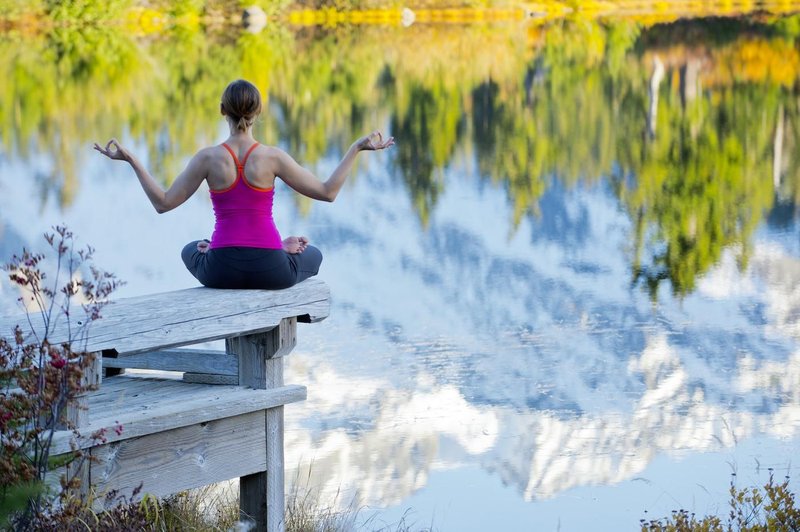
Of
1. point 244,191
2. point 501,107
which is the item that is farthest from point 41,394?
point 501,107

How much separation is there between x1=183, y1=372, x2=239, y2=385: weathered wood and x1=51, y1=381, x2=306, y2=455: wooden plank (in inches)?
1.4

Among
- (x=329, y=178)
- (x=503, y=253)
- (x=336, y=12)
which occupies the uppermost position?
(x=336, y=12)

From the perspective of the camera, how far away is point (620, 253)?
1209cm

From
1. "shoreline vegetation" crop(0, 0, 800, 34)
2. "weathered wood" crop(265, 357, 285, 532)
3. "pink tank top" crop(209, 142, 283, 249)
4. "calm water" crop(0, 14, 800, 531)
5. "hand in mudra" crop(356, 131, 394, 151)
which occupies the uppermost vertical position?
"shoreline vegetation" crop(0, 0, 800, 34)

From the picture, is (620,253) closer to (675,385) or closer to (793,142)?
(675,385)

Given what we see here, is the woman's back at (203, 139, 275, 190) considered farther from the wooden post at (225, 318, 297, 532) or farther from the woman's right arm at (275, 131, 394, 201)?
the wooden post at (225, 318, 297, 532)

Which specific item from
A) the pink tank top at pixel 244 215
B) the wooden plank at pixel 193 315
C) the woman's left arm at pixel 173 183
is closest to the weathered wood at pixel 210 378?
the wooden plank at pixel 193 315

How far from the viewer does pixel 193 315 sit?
3.82 metres

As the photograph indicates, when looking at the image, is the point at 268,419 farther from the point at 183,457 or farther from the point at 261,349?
the point at 183,457

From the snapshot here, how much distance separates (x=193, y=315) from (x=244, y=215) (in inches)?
22.9

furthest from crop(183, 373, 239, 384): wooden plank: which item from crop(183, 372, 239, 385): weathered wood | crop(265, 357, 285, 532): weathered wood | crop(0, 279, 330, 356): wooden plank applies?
crop(0, 279, 330, 356): wooden plank

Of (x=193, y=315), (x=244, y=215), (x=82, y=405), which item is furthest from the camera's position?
(x=244, y=215)

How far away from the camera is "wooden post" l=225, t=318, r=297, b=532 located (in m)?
4.11

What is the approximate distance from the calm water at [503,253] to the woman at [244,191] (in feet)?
4.63
